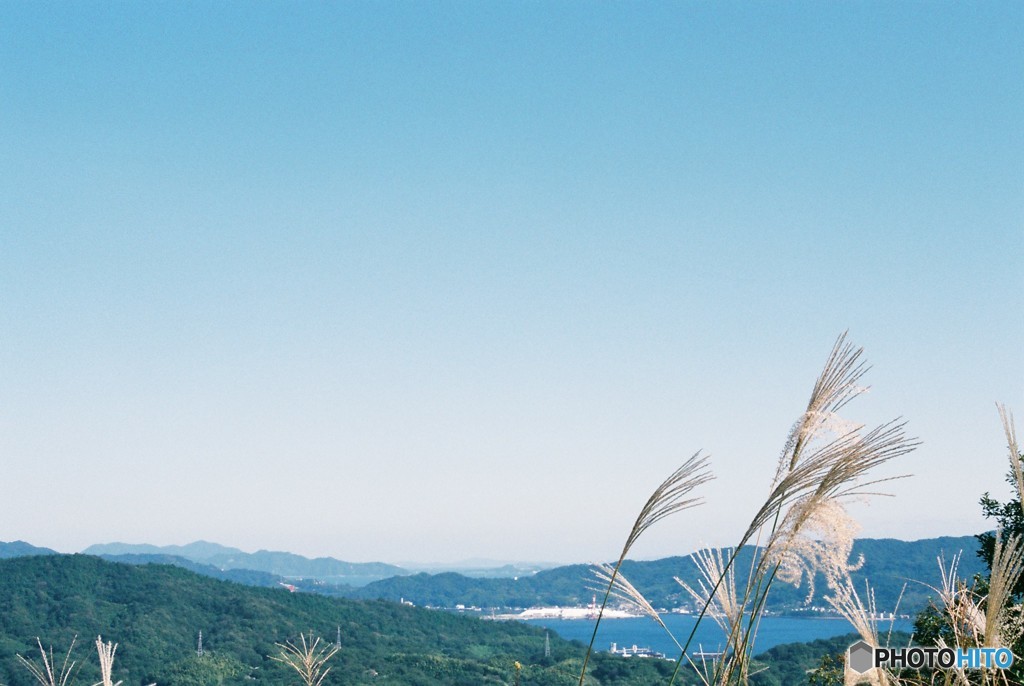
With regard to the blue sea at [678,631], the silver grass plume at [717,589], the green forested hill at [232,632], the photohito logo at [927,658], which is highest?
the silver grass plume at [717,589]

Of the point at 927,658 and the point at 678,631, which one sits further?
the point at 678,631

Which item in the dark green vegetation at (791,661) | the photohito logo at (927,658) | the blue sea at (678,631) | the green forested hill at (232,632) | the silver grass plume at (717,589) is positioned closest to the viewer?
the silver grass plume at (717,589)

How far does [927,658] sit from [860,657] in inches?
37.1

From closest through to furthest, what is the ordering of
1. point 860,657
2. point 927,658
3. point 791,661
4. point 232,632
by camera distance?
point 860,657 → point 927,658 → point 791,661 → point 232,632

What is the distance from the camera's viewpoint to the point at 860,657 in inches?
78.7

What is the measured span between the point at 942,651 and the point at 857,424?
136 cm

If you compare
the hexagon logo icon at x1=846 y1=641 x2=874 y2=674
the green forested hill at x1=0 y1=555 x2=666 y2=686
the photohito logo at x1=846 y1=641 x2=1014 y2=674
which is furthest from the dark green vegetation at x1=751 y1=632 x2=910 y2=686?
the hexagon logo icon at x1=846 y1=641 x2=874 y2=674

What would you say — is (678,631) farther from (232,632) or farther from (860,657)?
(860,657)

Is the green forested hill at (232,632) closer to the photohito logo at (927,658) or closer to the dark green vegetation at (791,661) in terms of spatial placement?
the dark green vegetation at (791,661)

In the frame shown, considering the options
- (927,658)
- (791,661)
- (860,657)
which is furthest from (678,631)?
(860,657)

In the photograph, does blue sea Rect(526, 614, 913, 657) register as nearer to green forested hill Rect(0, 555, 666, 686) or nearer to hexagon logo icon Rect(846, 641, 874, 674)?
green forested hill Rect(0, 555, 666, 686)

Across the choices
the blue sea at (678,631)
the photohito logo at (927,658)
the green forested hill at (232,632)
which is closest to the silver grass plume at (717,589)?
the photohito logo at (927,658)

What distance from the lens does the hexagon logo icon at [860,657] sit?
1.96 m

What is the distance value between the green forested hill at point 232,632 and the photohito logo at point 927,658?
228 ft
